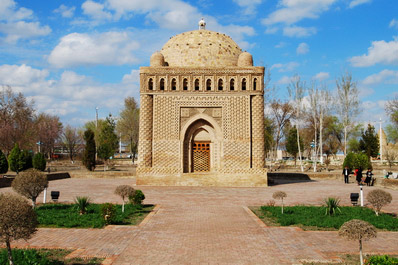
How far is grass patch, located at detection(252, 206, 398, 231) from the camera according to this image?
30.6 feet

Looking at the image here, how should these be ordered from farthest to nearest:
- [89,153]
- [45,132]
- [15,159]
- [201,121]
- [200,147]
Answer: [45,132] → [89,153] → [15,159] → [200,147] → [201,121]

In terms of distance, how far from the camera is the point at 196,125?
2170cm

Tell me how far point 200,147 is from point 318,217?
12347 millimetres

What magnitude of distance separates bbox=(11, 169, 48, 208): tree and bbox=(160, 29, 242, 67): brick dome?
1296 cm

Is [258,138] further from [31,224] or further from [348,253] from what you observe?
[31,224]

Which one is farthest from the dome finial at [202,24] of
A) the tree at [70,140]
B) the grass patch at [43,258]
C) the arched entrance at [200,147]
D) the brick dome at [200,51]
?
the tree at [70,140]

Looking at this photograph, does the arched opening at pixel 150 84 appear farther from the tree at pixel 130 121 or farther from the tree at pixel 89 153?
the tree at pixel 130 121

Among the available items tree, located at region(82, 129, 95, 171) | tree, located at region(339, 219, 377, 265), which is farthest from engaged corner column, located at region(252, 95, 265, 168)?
tree, located at region(82, 129, 95, 171)

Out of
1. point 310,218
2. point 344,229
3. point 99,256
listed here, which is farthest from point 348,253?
point 99,256

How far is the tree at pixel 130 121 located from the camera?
54.0m

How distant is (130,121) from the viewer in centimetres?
5444

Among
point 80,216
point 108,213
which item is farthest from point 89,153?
point 108,213

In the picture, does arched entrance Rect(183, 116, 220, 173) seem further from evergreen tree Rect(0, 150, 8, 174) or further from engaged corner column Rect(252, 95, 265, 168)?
evergreen tree Rect(0, 150, 8, 174)

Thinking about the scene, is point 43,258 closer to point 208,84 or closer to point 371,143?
point 208,84
